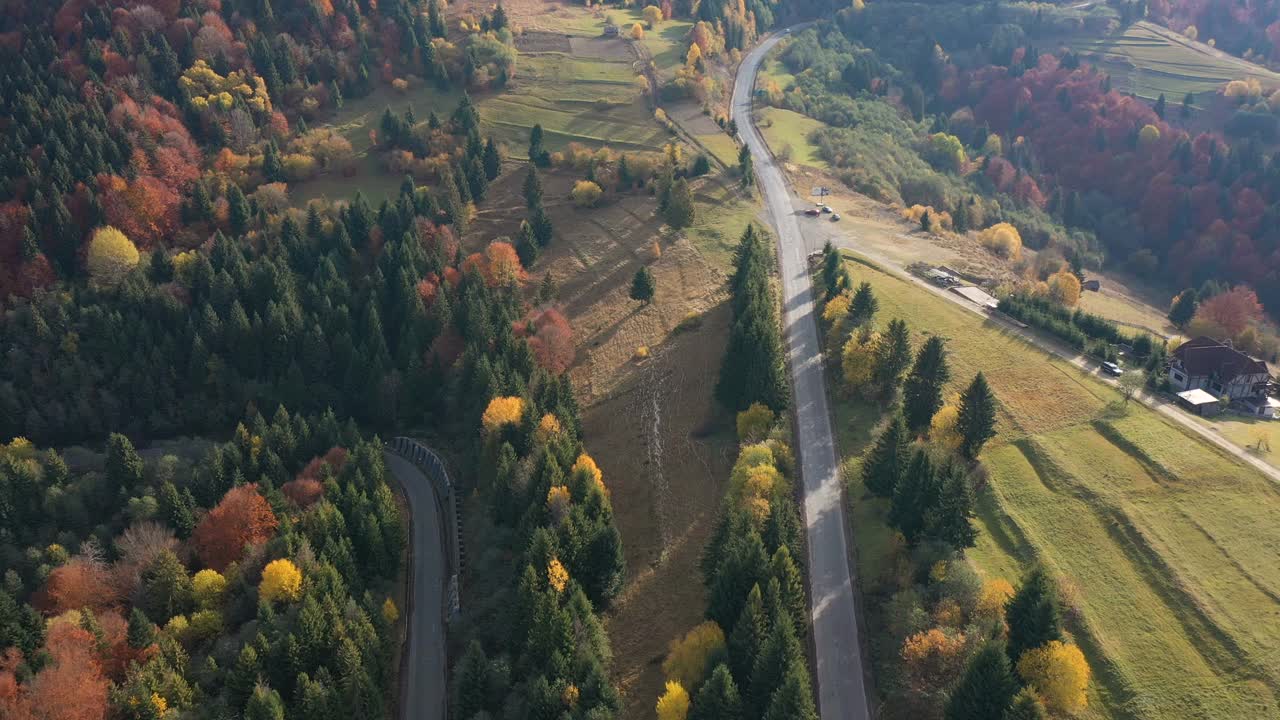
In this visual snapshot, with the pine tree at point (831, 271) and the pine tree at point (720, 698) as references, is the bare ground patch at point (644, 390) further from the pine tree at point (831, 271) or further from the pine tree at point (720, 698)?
→ the pine tree at point (831, 271)

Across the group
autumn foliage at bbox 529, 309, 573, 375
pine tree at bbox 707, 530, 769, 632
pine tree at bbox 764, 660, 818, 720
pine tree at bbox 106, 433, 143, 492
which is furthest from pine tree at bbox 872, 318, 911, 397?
pine tree at bbox 106, 433, 143, 492

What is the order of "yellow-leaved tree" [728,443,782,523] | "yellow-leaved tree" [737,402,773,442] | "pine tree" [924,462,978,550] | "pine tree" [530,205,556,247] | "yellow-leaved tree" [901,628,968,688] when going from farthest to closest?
"pine tree" [530,205,556,247], "yellow-leaved tree" [737,402,773,442], "yellow-leaved tree" [728,443,782,523], "pine tree" [924,462,978,550], "yellow-leaved tree" [901,628,968,688]

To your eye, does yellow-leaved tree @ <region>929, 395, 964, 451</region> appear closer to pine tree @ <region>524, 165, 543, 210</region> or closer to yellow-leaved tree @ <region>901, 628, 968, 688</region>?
yellow-leaved tree @ <region>901, 628, 968, 688</region>

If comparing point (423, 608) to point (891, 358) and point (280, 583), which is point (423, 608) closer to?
point (280, 583)

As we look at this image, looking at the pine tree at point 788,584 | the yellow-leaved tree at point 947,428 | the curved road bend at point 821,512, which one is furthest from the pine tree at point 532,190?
the pine tree at point 788,584

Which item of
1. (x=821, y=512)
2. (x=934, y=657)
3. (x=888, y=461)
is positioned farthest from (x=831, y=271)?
(x=934, y=657)

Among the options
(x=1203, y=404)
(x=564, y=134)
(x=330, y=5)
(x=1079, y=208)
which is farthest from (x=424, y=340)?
(x=1079, y=208)
